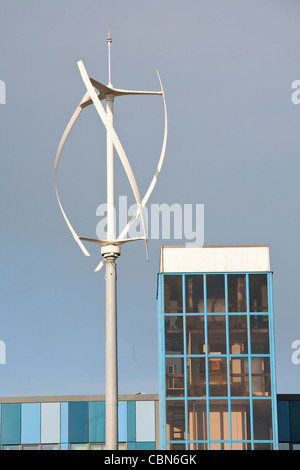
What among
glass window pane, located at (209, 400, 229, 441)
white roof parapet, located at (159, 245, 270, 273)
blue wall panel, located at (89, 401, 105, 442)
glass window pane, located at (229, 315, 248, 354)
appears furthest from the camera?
blue wall panel, located at (89, 401, 105, 442)

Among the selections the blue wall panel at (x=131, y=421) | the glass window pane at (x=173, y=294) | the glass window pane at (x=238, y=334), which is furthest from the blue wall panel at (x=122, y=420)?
the glass window pane at (x=238, y=334)

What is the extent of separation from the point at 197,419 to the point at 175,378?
A: 345 cm

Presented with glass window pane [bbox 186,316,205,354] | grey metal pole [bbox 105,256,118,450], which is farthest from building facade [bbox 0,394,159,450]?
grey metal pole [bbox 105,256,118,450]

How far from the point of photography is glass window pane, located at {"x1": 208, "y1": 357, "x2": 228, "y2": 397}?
246 ft

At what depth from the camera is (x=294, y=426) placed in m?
84.4

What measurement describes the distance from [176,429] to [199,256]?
1323 centimetres

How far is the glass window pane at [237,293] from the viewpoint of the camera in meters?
76.0

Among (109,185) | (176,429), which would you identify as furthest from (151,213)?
(109,185)

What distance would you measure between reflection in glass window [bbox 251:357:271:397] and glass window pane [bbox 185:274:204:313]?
5.72 meters

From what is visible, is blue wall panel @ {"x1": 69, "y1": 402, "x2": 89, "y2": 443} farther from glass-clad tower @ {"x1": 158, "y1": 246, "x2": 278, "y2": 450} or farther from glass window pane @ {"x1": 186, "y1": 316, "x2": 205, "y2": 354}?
glass window pane @ {"x1": 186, "y1": 316, "x2": 205, "y2": 354}

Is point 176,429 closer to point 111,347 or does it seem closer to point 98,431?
point 98,431
